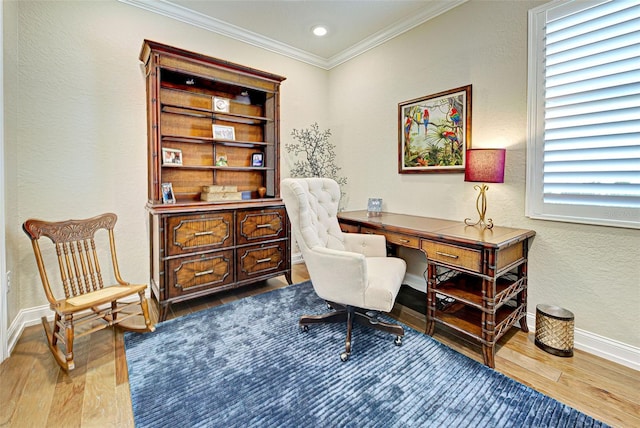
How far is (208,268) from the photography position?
263 cm

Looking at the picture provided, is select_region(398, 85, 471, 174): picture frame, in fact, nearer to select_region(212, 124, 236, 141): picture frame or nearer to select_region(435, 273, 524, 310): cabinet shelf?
select_region(435, 273, 524, 310): cabinet shelf

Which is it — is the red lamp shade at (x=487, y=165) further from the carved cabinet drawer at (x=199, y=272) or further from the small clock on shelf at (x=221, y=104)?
the small clock on shelf at (x=221, y=104)

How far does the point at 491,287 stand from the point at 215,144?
281cm

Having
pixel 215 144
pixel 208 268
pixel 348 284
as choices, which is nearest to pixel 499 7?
pixel 348 284

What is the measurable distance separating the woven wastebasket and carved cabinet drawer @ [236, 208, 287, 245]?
7.46 ft

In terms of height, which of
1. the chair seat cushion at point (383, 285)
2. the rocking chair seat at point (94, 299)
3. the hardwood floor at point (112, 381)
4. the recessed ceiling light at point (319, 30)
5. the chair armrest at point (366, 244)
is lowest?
the hardwood floor at point (112, 381)

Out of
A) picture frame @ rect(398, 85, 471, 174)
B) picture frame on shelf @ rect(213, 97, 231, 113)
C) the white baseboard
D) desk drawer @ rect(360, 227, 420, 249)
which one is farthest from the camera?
picture frame on shelf @ rect(213, 97, 231, 113)

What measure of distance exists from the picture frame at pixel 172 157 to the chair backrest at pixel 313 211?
1.31 metres

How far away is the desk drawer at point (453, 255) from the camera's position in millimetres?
1849

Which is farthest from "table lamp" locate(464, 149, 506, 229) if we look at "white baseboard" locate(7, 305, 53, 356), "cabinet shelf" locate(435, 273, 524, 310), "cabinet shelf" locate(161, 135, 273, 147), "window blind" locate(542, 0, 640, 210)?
"white baseboard" locate(7, 305, 53, 356)

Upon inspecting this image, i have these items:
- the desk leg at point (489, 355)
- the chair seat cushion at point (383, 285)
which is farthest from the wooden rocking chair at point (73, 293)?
the desk leg at point (489, 355)

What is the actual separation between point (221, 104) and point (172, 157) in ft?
2.44

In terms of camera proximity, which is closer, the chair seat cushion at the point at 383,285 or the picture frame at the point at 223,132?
the chair seat cushion at the point at 383,285

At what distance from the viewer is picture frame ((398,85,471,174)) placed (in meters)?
Answer: 2.58
